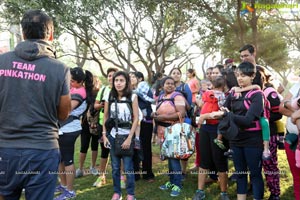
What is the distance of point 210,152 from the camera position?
4.27 metres

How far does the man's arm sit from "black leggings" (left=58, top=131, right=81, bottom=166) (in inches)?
76.4

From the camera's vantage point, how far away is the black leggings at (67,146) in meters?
4.27

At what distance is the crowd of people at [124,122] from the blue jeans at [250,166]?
11 mm

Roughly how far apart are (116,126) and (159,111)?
0.77m

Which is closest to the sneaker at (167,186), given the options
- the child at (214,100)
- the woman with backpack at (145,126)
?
the woman with backpack at (145,126)

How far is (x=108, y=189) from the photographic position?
15.9 ft

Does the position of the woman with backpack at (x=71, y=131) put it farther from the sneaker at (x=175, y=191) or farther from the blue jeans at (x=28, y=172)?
the blue jeans at (x=28, y=172)

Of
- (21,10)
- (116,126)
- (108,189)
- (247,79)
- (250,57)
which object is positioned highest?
(21,10)

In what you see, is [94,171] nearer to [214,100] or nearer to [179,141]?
[179,141]

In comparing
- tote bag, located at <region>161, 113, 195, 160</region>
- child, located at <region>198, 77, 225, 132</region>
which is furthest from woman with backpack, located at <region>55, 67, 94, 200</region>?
child, located at <region>198, 77, 225, 132</region>

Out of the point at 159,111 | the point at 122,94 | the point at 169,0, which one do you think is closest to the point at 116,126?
the point at 122,94

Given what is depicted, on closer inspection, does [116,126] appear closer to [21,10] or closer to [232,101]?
[232,101]

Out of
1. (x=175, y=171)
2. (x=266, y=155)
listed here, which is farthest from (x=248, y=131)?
(x=175, y=171)

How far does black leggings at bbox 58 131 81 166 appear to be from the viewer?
4.27 metres
